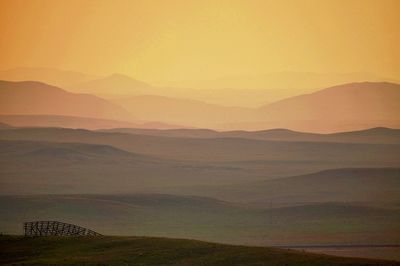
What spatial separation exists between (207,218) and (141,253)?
49.0m

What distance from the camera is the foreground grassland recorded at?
181ft

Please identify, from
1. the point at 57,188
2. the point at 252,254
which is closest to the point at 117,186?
the point at 57,188

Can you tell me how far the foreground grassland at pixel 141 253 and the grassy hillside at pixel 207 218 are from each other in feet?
90.1

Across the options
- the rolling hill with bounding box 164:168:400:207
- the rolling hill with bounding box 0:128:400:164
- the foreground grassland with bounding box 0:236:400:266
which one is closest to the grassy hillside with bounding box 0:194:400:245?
the rolling hill with bounding box 164:168:400:207

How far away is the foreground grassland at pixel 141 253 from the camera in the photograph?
181ft

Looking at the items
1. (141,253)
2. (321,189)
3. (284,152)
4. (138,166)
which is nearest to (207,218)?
(321,189)

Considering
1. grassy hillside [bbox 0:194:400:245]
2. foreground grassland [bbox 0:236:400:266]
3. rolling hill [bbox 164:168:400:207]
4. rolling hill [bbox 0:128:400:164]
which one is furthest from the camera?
rolling hill [bbox 0:128:400:164]

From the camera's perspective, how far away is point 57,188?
133m

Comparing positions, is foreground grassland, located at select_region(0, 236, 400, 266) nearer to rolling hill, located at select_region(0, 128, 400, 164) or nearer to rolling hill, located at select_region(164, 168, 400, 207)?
rolling hill, located at select_region(164, 168, 400, 207)

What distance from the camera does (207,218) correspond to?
107 metres

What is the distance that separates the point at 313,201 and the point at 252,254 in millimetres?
62839

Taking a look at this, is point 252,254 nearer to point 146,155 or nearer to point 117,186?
point 117,186

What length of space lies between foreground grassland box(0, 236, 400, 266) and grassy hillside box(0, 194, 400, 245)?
27465mm

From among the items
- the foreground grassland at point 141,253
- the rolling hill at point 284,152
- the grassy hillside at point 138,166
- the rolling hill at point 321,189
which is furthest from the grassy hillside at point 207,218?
the rolling hill at point 284,152
